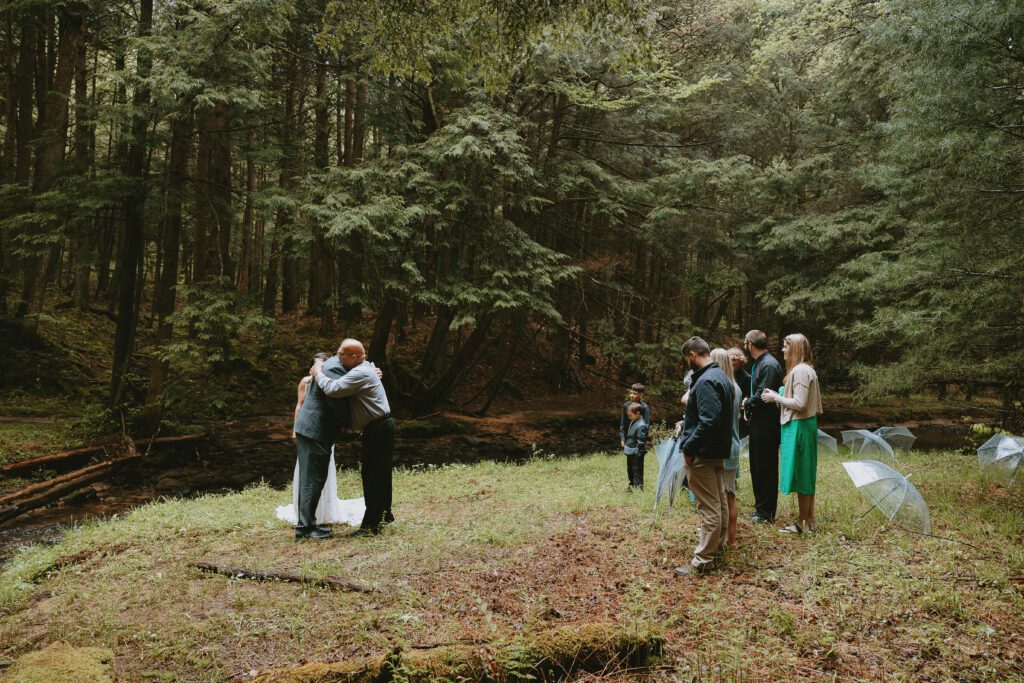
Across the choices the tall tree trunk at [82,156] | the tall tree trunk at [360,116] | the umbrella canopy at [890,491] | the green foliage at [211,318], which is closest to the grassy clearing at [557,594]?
the umbrella canopy at [890,491]

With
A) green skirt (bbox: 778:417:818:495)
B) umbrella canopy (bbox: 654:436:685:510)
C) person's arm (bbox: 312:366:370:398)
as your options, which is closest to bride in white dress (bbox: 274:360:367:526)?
person's arm (bbox: 312:366:370:398)

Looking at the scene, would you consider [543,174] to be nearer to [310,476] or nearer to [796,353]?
[796,353]

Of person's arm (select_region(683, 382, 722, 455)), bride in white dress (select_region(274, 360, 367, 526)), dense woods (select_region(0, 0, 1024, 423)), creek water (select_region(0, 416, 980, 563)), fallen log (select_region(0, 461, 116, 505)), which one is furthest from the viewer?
creek water (select_region(0, 416, 980, 563))

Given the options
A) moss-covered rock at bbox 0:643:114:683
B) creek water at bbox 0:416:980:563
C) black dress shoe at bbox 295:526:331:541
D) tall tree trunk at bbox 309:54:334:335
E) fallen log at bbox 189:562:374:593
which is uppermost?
tall tree trunk at bbox 309:54:334:335

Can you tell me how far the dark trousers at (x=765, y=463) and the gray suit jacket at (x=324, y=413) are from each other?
14.3 feet

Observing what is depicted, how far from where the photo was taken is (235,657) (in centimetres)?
362

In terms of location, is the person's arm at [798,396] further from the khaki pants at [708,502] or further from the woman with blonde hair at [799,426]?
the khaki pants at [708,502]

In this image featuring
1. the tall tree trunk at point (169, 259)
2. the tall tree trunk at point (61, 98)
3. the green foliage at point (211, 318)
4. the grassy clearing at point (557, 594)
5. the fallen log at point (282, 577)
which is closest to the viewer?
the grassy clearing at point (557, 594)

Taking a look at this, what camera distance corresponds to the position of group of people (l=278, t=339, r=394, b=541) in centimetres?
621

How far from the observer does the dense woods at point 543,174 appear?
7125 millimetres

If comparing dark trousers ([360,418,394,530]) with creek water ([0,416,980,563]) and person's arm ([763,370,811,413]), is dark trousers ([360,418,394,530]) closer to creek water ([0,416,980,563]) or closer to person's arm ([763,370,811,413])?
person's arm ([763,370,811,413])

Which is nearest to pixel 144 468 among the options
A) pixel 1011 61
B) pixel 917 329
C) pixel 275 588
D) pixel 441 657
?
pixel 275 588

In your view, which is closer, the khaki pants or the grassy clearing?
the grassy clearing

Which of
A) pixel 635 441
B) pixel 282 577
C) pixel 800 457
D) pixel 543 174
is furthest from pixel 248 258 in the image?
pixel 800 457
